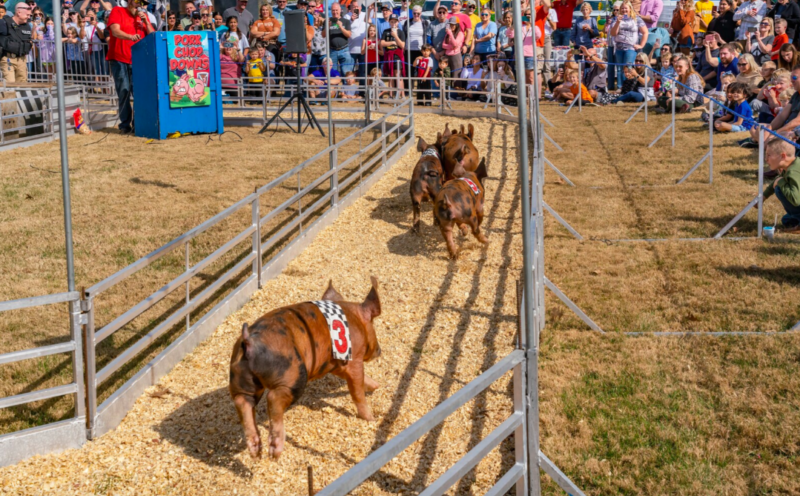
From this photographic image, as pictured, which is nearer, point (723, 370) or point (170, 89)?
point (723, 370)

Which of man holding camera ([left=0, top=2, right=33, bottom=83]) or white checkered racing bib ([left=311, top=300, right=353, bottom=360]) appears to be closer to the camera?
white checkered racing bib ([left=311, top=300, right=353, bottom=360])

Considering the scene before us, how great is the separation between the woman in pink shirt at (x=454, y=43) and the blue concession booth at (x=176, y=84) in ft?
18.3

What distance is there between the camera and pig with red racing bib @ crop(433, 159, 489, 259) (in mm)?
8391

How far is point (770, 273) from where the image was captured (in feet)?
26.0

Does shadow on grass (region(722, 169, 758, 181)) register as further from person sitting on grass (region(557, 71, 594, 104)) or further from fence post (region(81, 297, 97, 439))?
fence post (region(81, 297, 97, 439))

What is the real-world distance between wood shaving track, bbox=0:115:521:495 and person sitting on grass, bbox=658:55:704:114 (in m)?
9.29

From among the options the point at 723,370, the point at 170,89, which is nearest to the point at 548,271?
the point at 723,370

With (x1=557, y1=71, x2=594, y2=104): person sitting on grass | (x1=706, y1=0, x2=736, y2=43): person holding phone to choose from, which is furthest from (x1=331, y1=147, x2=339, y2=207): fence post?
(x1=706, y1=0, x2=736, y2=43): person holding phone

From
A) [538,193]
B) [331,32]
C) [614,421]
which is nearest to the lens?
[614,421]

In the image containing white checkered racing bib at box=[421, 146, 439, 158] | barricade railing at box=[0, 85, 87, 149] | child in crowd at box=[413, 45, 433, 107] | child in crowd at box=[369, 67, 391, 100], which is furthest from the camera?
child in crowd at box=[413, 45, 433, 107]

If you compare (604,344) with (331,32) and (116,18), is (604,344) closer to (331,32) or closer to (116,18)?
(116,18)

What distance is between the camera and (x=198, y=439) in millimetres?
5215

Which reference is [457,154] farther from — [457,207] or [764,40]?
[764,40]

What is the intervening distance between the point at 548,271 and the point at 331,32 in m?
12.9
